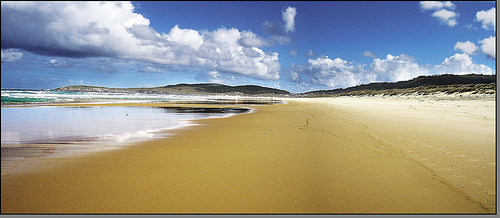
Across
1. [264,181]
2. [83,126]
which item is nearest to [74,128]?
[83,126]

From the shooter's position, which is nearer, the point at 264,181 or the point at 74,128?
the point at 264,181

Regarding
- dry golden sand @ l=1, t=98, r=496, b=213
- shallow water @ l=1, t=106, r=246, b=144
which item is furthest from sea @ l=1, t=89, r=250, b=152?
dry golden sand @ l=1, t=98, r=496, b=213

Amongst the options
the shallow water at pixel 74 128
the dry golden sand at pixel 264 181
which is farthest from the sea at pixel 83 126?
the dry golden sand at pixel 264 181

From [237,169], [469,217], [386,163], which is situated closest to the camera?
[469,217]

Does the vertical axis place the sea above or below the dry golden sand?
above

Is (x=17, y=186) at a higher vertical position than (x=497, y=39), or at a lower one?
lower

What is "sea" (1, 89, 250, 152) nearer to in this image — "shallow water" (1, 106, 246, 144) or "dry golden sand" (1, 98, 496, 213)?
"shallow water" (1, 106, 246, 144)

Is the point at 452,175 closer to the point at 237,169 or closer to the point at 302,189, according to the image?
the point at 302,189

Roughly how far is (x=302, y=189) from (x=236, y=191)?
101 centimetres

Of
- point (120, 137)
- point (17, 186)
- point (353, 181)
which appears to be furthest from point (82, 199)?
point (120, 137)

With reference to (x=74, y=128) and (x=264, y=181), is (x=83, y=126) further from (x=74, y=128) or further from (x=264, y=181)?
(x=264, y=181)

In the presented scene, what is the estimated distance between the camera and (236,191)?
343 centimetres

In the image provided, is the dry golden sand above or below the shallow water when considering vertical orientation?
below

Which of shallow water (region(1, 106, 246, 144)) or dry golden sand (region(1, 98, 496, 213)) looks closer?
dry golden sand (region(1, 98, 496, 213))
